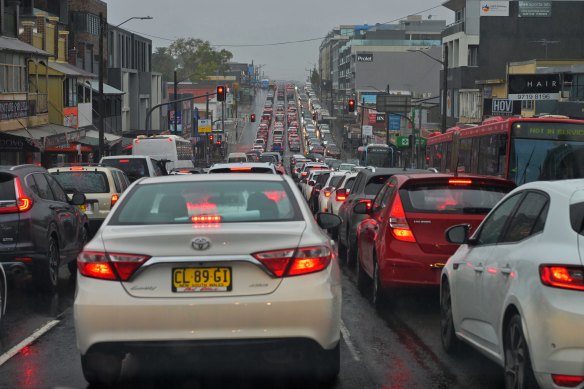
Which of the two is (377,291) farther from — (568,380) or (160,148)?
(160,148)

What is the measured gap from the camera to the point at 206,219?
7.35m

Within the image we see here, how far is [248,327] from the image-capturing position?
6.73 meters

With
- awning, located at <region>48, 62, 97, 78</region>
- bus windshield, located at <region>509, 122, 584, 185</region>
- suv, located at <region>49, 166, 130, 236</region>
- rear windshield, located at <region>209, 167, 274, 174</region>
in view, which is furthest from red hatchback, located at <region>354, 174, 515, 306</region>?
awning, located at <region>48, 62, 97, 78</region>

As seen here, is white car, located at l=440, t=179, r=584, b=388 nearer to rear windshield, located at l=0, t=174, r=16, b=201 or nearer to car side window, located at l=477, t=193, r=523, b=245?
car side window, located at l=477, t=193, r=523, b=245

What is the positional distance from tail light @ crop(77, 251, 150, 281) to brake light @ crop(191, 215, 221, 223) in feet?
2.28

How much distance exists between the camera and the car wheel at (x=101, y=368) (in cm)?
726

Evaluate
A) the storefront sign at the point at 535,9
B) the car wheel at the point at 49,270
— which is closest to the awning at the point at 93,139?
the car wheel at the point at 49,270

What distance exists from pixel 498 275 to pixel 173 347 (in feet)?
7.66

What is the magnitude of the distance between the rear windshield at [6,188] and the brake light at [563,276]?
26.4 feet

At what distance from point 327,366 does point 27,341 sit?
3699mm

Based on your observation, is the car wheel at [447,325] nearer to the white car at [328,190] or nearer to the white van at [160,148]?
the white car at [328,190]

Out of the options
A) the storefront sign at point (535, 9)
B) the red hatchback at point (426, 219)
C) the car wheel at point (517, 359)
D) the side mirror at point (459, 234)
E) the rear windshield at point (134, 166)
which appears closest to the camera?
the car wheel at point (517, 359)

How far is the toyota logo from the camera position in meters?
6.73

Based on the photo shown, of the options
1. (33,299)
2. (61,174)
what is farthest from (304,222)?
(61,174)
